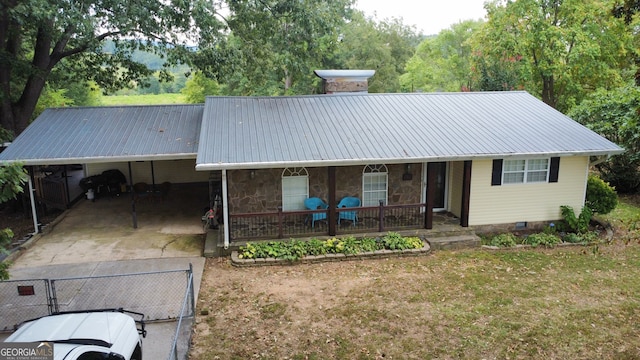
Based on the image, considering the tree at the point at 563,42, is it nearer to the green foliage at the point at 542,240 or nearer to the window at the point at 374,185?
the green foliage at the point at 542,240

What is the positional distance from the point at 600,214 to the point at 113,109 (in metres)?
16.0

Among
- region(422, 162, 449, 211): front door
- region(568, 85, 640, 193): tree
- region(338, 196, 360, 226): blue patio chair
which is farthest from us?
region(568, 85, 640, 193): tree

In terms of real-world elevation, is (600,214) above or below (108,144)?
below

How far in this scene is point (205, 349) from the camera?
24.4 feet

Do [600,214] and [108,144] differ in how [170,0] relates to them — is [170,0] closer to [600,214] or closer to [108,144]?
[108,144]

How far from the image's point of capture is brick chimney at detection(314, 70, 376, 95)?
1598cm

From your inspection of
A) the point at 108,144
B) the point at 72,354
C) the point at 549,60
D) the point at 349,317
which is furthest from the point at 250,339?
the point at 549,60

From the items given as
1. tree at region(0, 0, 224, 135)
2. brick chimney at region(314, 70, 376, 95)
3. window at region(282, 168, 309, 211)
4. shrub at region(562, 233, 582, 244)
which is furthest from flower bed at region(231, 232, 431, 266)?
tree at region(0, 0, 224, 135)

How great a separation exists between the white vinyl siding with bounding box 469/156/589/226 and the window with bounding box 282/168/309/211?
460 centimetres

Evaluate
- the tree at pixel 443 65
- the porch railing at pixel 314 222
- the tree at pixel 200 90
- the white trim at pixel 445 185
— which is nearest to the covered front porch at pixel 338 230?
the porch railing at pixel 314 222

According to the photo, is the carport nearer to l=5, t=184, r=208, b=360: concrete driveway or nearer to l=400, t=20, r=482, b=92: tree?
l=5, t=184, r=208, b=360: concrete driveway

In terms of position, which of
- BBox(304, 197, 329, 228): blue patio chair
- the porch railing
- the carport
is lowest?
the porch railing

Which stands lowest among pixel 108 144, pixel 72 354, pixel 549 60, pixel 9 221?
pixel 9 221

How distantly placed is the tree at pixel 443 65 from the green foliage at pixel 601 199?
21415 mm
